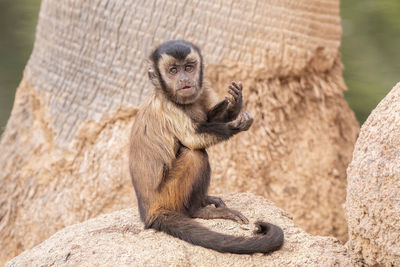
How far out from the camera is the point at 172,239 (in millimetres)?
4012

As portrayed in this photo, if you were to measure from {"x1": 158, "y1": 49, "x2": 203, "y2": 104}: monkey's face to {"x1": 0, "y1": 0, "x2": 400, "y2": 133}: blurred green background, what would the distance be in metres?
3.85

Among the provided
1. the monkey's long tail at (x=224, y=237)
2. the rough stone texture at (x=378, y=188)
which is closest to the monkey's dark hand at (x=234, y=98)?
the monkey's long tail at (x=224, y=237)

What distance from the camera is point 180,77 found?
4.39m

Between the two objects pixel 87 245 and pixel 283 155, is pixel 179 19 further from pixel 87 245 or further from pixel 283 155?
pixel 87 245

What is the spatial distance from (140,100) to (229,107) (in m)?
1.72

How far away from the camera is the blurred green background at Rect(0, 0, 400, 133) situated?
25.7 feet

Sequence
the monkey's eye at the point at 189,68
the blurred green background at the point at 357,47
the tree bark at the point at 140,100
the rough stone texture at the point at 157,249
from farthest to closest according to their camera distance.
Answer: the blurred green background at the point at 357,47 < the tree bark at the point at 140,100 < the monkey's eye at the point at 189,68 < the rough stone texture at the point at 157,249

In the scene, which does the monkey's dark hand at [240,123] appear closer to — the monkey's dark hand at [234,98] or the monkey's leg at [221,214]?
the monkey's dark hand at [234,98]

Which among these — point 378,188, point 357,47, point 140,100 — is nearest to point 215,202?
point 378,188

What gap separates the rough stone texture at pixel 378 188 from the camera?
11.0ft

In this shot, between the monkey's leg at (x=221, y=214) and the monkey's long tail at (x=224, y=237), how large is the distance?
18 cm

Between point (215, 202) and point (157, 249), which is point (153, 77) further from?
point (157, 249)

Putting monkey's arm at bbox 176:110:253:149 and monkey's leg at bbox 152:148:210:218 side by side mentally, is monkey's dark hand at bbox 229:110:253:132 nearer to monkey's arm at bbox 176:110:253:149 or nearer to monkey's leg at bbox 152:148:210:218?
monkey's arm at bbox 176:110:253:149

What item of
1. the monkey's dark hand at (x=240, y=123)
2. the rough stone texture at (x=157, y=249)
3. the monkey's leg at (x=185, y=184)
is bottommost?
the rough stone texture at (x=157, y=249)
